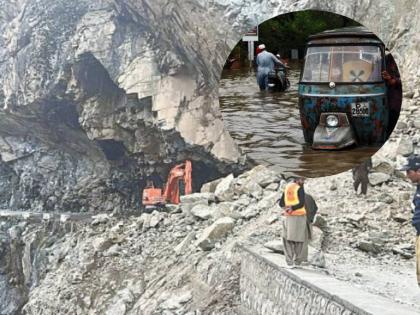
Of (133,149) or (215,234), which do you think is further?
(133,149)

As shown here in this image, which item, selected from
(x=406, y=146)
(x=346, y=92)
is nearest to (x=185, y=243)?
(x=346, y=92)

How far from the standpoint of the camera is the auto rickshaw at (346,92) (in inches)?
173

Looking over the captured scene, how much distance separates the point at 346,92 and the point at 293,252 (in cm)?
105

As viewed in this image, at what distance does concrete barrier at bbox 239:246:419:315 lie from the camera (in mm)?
3348

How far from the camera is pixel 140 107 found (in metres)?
5.10

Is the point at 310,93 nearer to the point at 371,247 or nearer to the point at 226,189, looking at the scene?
the point at 226,189

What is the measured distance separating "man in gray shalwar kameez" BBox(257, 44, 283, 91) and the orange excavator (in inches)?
31.3

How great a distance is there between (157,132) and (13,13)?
1.47 metres

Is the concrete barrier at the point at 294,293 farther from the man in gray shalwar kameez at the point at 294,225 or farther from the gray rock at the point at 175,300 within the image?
the gray rock at the point at 175,300

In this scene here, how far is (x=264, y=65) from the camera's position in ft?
15.5

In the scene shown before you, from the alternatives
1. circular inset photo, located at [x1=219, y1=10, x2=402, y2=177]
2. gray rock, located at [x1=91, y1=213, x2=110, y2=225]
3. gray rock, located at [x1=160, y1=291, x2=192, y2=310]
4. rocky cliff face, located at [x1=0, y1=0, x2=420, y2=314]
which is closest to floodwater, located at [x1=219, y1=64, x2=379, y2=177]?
circular inset photo, located at [x1=219, y1=10, x2=402, y2=177]

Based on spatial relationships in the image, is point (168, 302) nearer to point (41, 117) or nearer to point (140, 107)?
point (140, 107)

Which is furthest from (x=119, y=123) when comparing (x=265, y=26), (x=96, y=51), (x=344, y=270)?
(x=344, y=270)

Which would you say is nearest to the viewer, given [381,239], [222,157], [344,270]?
[344,270]
